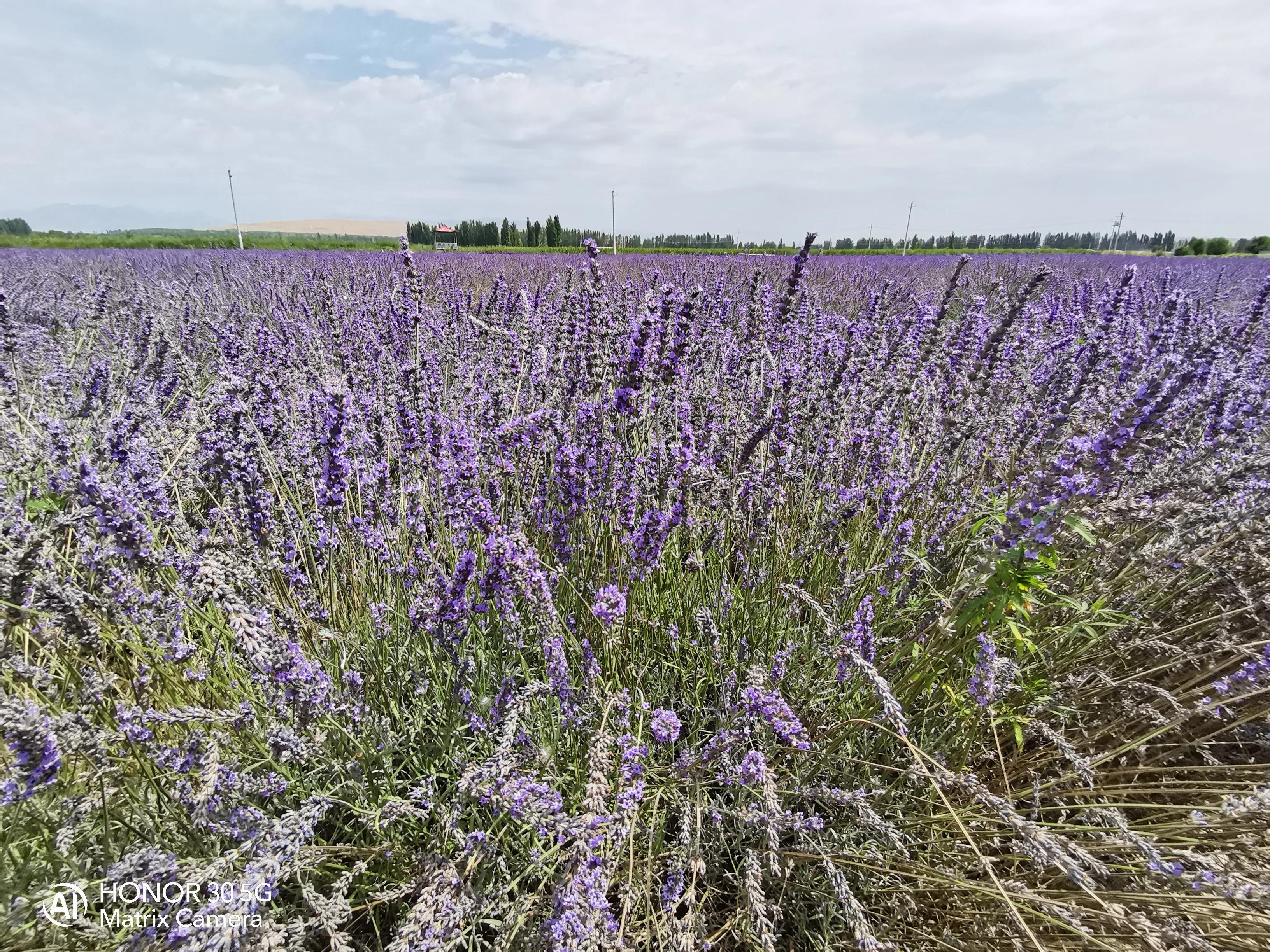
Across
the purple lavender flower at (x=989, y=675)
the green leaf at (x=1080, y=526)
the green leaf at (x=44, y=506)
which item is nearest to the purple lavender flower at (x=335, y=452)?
the green leaf at (x=44, y=506)

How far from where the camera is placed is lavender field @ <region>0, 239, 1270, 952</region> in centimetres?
137

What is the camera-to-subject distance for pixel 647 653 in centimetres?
246

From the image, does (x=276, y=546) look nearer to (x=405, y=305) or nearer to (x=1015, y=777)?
(x=1015, y=777)

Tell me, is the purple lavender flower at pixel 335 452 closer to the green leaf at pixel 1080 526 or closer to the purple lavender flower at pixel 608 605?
the purple lavender flower at pixel 608 605

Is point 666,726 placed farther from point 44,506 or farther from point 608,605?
point 44,506

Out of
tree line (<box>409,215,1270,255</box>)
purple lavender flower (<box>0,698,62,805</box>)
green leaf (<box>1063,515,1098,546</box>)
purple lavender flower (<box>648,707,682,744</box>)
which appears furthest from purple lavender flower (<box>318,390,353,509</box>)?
tree line (<box>409,215,1270,255</box>)

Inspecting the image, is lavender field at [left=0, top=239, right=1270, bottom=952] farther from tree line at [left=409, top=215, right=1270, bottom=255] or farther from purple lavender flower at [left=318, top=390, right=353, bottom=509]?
tree line at [left=409, top=215, right=1270, bottom=255]

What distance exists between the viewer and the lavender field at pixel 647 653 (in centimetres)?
137

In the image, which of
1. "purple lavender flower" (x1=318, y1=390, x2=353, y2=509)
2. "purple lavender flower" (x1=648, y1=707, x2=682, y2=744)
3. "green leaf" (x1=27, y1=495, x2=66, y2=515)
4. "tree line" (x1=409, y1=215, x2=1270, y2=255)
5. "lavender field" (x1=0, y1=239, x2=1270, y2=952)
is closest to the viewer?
"lavender field" (x1=0, y1=239, x2=1270, y2=952)

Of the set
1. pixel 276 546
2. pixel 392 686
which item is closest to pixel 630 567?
pixel 392 686

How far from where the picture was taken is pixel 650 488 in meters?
2.52

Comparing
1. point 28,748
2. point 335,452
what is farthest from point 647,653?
point 28,748

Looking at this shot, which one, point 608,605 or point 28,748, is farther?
point 608,605

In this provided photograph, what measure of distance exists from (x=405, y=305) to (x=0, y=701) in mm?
4251
